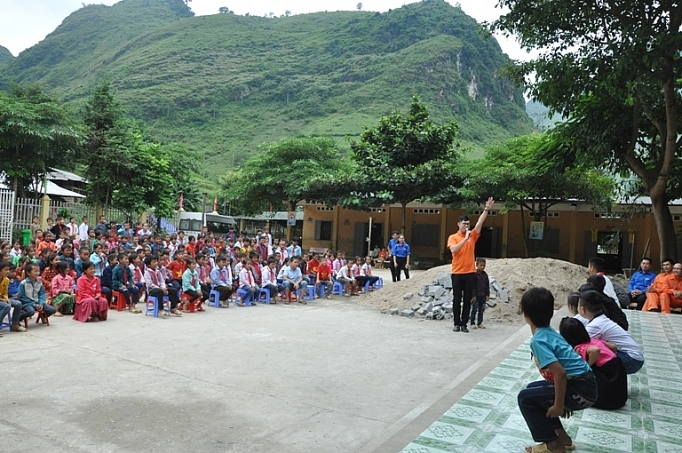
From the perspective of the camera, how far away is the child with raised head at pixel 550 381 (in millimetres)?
3332

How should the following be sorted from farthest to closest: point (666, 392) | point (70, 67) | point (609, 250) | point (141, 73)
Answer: point (70, 67) → point (141, 73) → point (609, 250) → point (666, 392)

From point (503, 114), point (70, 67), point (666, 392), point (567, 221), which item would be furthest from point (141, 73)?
point (666, 392)

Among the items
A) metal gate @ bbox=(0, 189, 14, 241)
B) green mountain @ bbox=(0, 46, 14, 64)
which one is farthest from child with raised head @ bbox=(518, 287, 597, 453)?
green mountain @ bbox=(0, 46, 14, 64)

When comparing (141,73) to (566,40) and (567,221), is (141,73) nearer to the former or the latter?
(567,221)

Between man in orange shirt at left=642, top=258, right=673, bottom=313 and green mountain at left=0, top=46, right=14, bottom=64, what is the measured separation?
136m

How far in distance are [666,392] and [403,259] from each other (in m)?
11.0

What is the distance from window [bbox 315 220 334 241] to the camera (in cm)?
3067

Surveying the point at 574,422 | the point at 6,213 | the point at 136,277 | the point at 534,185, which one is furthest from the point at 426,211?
the point at 574,422

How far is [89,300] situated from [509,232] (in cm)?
2149

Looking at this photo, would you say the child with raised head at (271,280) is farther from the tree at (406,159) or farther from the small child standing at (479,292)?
the tree at (406,159)

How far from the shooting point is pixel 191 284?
10.8m

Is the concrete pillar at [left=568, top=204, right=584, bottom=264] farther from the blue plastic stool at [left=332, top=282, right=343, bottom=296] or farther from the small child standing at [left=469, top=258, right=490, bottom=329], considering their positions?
the small child standing at [left=469, top=258, right=490, bottom=329]

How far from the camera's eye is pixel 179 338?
797cm

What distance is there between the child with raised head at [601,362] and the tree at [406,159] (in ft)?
60.7
